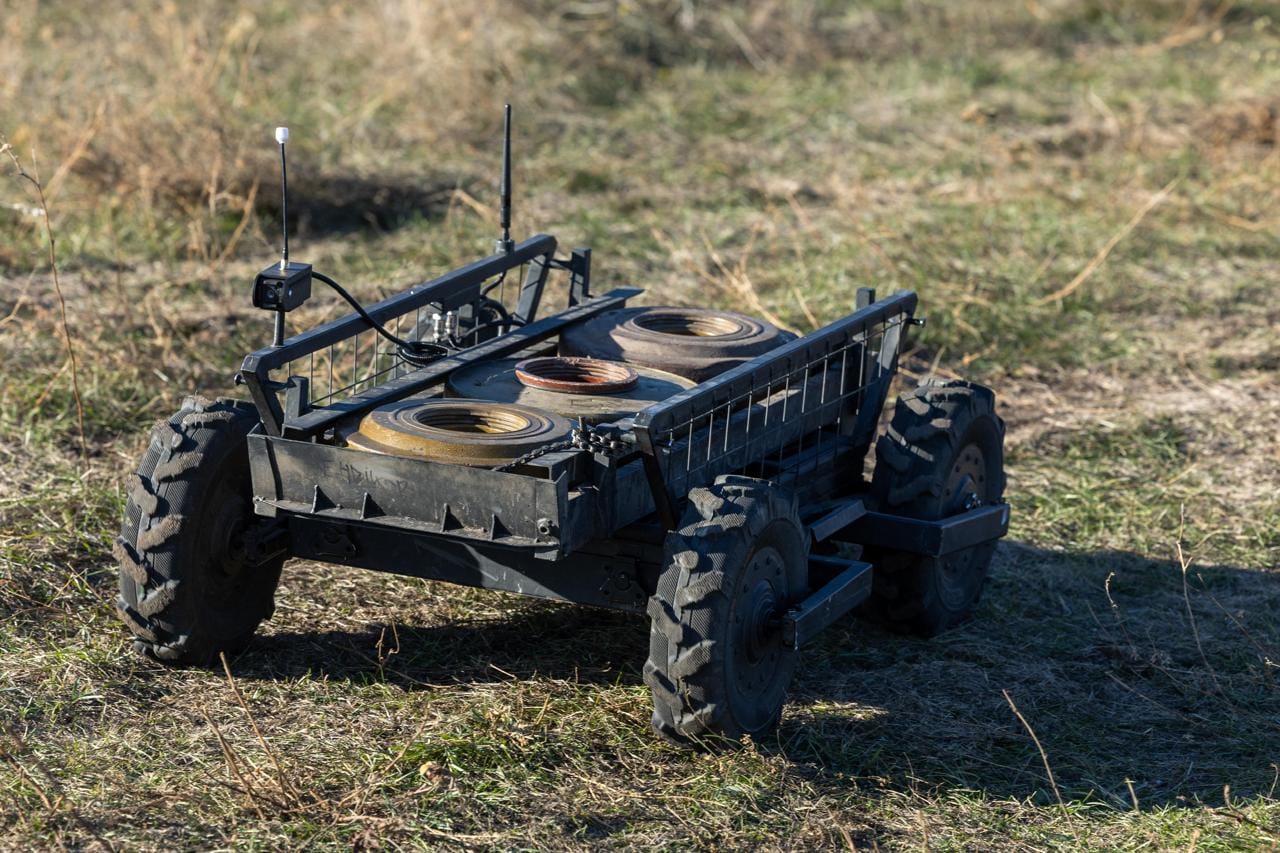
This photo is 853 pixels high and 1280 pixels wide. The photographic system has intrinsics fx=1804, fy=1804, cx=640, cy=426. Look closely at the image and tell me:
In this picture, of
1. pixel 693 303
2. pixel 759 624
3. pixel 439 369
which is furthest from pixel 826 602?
pixel 693 303

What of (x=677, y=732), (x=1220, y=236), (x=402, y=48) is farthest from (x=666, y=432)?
(x=402, y=48)

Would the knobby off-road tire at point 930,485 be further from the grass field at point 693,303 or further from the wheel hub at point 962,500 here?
the grass field at point 693,303

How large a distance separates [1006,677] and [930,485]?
659 mm

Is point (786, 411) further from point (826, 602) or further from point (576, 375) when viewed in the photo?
point (826, 602)

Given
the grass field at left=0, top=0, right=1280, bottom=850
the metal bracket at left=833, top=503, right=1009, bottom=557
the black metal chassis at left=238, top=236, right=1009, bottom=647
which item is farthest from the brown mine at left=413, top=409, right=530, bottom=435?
the metal bracket at left=833, top=503, right=1009, bottom=557

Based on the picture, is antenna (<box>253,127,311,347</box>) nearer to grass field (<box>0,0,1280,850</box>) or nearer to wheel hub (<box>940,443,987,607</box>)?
grass field (<box>0,0,1280,850</box>)

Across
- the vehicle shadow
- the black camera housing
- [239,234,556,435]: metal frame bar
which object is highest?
the black camera housing

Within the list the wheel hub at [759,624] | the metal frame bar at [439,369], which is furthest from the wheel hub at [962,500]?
the metal frame bar at [439,369]

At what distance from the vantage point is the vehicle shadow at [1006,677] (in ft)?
16.7

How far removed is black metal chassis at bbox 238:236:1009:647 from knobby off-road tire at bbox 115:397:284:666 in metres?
0.15

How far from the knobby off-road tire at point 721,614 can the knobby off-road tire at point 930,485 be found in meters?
0.95

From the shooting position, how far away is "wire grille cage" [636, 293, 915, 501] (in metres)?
5.00

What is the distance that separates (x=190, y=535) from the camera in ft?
16.6

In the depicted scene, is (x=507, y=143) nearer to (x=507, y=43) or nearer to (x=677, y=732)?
(x=677, y=732)
